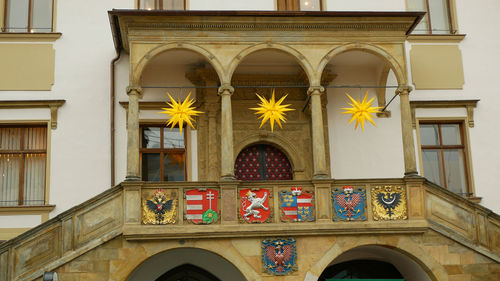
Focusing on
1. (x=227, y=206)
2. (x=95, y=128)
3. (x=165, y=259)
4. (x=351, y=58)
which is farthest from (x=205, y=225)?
(x=351, y=58)

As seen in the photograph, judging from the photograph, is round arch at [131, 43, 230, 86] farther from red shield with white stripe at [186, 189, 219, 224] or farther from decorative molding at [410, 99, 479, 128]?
decorative molding at [410, 99, 479, 128]

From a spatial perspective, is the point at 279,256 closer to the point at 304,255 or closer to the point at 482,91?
the point at 304,255

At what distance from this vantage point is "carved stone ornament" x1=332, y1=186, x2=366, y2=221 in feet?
42.8

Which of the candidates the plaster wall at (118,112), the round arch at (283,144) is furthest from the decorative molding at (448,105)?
the round arch at (283,144)

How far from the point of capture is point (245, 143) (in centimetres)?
1546

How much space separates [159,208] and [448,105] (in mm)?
7558

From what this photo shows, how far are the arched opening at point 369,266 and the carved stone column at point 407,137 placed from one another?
1908 millimetres

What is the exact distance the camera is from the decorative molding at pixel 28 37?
1538cm

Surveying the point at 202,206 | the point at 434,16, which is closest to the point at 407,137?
the point at 202,206

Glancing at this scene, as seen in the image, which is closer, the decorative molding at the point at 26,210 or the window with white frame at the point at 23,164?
the decorative molding at the point at 26,210

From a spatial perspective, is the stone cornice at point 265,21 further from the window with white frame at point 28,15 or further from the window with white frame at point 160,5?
the window with white frame at point 28,15

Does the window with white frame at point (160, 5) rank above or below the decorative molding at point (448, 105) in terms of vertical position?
above

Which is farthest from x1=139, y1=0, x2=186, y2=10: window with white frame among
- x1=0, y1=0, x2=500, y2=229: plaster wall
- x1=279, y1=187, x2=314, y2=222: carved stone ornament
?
x1=279, y1=187, x2=314, y2=222: carved stone ornament

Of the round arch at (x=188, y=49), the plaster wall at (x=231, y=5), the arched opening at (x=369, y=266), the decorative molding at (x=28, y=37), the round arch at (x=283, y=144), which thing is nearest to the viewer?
the round arch at (x=188, y=49)
